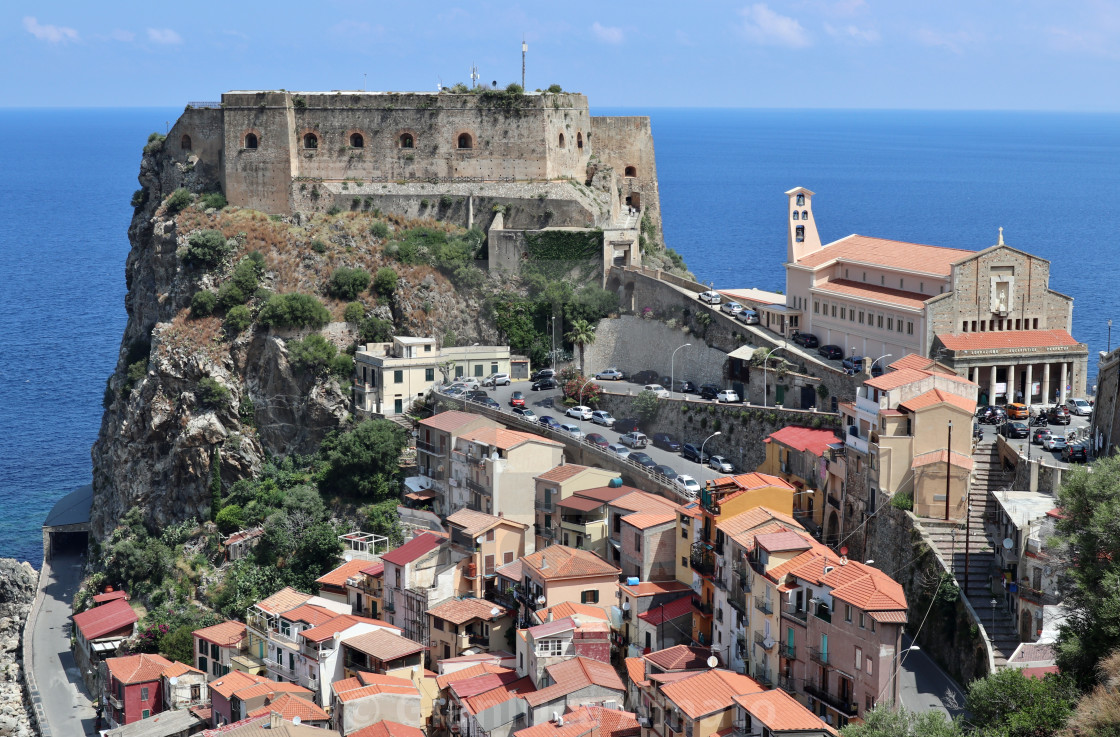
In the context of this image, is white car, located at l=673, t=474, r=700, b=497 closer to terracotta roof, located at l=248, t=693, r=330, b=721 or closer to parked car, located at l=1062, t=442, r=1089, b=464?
parked car, located at l=1062, t=442, r=1089, b=464

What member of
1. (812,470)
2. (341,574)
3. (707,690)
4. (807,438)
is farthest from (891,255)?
(707,690)

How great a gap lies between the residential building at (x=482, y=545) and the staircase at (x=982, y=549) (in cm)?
1516

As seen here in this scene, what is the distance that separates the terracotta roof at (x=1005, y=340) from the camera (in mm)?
54094

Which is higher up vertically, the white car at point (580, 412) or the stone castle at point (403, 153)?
the stone castle at point (403, 153)

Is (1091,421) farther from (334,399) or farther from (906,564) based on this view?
(334,399)

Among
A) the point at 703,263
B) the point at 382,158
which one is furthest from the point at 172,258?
the point at 703,263

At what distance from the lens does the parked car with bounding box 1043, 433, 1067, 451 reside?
49.2 metres

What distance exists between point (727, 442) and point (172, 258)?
3143 centimetres

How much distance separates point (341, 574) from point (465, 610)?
7.50 m

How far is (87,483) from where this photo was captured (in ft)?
287

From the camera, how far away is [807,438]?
5269cm

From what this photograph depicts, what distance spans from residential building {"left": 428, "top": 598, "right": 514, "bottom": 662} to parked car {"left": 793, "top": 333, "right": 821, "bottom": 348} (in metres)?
17.0

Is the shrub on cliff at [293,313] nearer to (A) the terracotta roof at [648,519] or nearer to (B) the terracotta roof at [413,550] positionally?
(B) the terracotta roof at [413,550]

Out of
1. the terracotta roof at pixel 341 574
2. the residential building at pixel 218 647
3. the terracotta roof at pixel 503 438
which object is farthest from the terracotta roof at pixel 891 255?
the residential building at pixel 218 647
